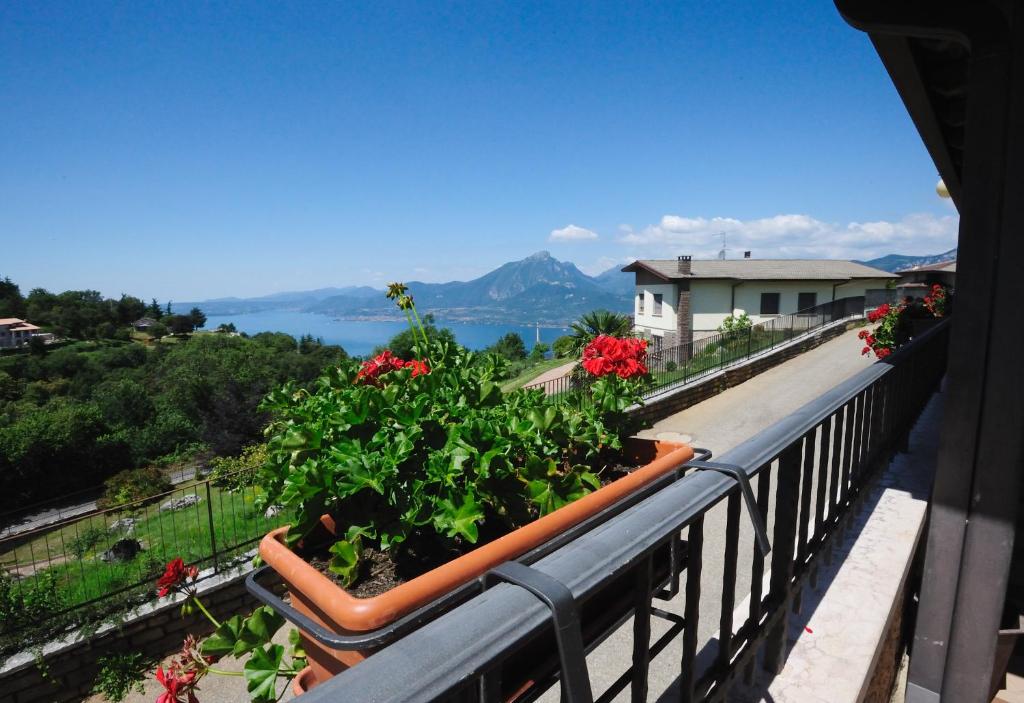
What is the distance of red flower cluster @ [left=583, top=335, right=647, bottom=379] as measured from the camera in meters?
2.78

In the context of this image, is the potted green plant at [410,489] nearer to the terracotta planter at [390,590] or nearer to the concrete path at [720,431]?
the terracotta planter at [390,590]

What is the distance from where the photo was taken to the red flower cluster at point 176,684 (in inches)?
59.1

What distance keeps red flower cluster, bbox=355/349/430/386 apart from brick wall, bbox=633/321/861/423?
6040 millimetres

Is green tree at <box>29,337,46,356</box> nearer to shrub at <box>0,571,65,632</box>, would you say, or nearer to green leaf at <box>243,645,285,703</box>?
shrub at <box>0,571,65,632</box>

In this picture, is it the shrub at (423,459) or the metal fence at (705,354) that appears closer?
the shrub at (423,459)

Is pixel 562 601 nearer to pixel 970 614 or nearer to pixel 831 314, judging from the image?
pixel 970 614

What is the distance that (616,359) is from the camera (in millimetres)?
2822

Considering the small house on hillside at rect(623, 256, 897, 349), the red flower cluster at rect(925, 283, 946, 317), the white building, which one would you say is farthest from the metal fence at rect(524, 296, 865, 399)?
the white building

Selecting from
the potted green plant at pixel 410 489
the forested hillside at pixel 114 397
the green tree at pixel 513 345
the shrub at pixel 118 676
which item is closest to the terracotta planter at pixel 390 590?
the potted green plant at pixel 410 489

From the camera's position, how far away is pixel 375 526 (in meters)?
1.64

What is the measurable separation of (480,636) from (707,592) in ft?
14.2

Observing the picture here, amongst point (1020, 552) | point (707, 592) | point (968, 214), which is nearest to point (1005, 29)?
point (968, 214)

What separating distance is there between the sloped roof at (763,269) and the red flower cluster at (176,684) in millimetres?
25380

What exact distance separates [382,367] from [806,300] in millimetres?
28512
